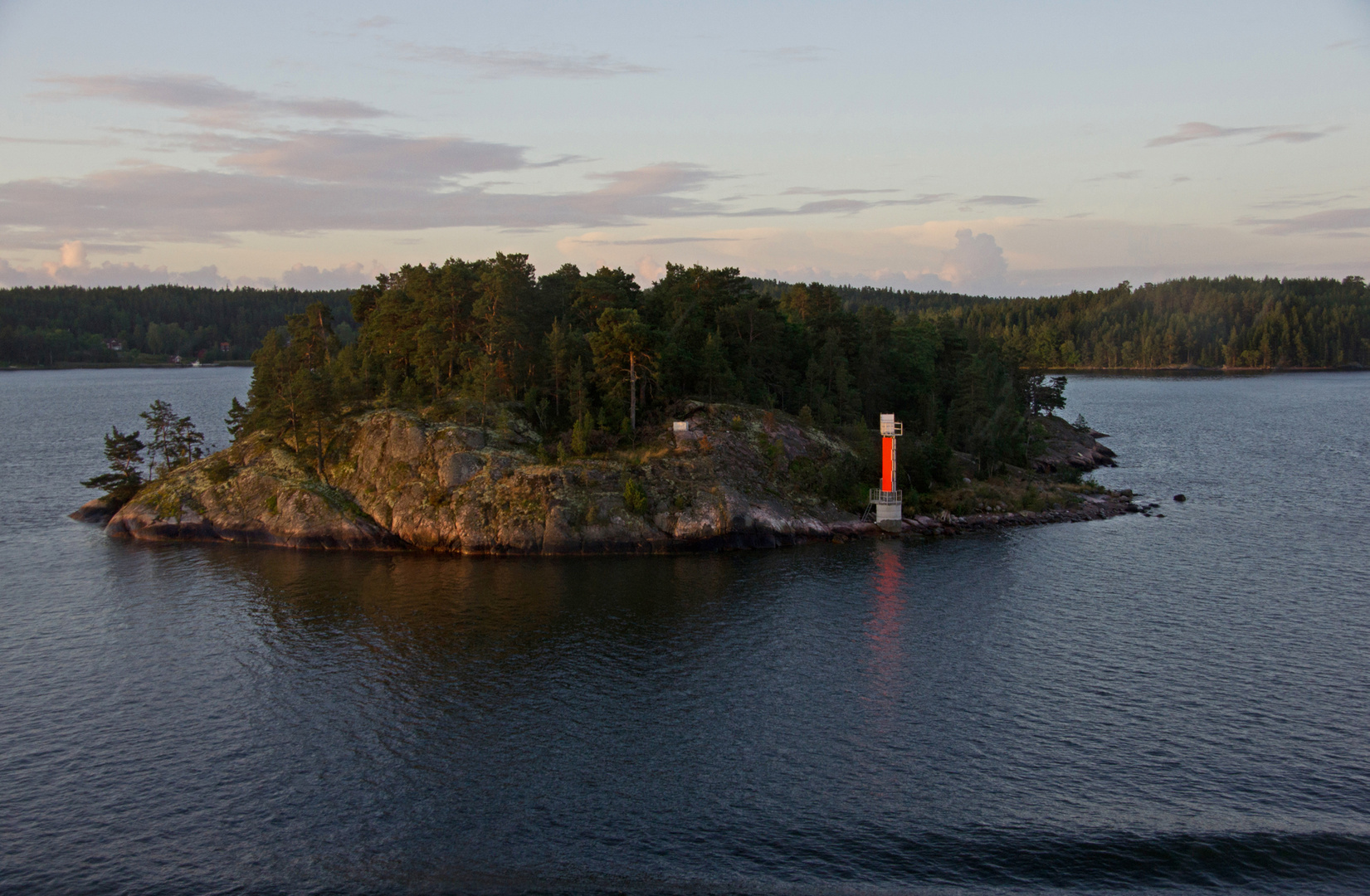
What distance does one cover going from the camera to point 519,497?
72.9 m

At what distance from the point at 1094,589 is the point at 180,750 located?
55662 mm

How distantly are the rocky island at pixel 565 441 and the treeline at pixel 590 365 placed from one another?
0.84 feet

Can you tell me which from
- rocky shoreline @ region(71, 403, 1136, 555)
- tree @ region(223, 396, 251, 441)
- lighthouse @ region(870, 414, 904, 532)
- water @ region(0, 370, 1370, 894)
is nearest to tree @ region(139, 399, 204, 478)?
tree @ region(223, 396, 251, 441)

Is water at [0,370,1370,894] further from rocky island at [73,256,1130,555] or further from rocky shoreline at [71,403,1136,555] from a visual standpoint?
rocky island at [73,256,1130,555]

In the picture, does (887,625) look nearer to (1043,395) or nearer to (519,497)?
(519,497)

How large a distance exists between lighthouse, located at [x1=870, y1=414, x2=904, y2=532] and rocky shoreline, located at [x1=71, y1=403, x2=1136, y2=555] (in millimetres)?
1211

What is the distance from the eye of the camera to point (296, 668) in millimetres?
47125

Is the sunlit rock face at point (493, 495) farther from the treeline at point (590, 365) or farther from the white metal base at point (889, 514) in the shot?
the treeline at point (590, 365)

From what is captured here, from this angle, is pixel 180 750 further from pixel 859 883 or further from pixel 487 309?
pixel 487 309

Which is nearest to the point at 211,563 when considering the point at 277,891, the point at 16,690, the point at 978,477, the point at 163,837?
the point at 16,690

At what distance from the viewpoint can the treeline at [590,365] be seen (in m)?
81.1

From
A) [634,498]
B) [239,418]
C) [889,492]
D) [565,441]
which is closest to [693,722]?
[634,498]

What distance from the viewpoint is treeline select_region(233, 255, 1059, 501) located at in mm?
81062

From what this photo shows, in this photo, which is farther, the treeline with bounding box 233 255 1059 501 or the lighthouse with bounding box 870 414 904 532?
the treeline with bounding box 233 255 1059 501
